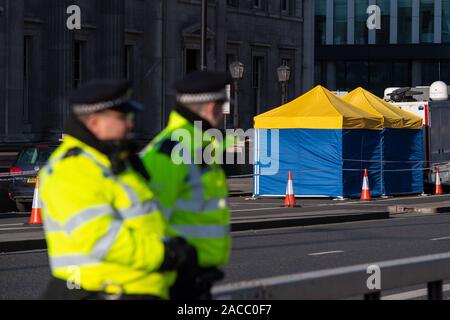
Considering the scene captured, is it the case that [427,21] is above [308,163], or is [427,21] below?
above

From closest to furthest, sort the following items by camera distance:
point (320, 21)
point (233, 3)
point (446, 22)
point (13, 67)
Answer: point (13, 67) < point (233, 3) < point (446, 22) < point (320, 21)

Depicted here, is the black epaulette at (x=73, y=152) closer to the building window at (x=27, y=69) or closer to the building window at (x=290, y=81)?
the building window at (x=27, y=69)

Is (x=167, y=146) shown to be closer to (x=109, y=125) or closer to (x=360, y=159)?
(x=109, y=125)

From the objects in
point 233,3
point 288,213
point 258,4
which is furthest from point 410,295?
point 258,4

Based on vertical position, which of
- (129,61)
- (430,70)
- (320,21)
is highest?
(320,21)

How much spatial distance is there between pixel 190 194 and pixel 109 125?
1.74 feet

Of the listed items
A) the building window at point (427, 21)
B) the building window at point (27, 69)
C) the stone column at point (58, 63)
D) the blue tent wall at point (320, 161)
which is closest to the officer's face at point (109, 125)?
the blue tent wall at point (320, 161)

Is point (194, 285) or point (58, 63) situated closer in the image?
point (194, 285)

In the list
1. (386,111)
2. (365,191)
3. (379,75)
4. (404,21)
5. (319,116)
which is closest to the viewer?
(319,116)

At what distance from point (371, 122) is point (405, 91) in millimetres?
6600

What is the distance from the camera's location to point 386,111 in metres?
33.2
